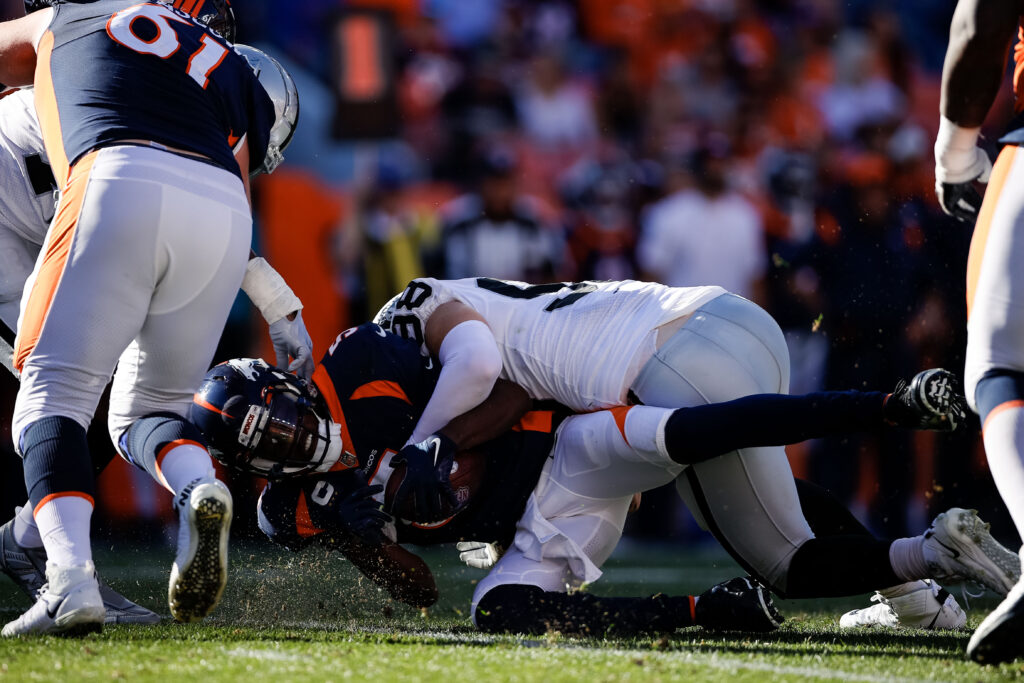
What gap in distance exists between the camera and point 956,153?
2479mm

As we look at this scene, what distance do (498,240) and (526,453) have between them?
2.75m

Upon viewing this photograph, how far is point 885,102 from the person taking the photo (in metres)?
6.73

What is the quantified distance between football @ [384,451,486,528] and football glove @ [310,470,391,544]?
3 centimetres

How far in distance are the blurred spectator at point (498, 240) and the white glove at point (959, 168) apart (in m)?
3.15

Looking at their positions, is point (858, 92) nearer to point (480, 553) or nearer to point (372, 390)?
point (480, 553)

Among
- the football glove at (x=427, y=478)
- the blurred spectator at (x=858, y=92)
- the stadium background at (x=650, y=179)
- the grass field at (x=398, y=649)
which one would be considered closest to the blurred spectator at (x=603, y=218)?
the stadium background at (x=650, y=179)

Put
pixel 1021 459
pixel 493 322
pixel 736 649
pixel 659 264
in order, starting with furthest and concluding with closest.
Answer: pixel 659 264
pixel 493 322
pixel 736 649
pixel 1021 459

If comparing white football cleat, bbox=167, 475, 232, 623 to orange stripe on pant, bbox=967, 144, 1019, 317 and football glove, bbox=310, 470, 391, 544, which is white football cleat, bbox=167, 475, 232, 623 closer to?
football glove, bbox=310, 470, 391, 544

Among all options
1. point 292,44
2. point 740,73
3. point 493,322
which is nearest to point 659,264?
point 740,73

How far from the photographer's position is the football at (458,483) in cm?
281

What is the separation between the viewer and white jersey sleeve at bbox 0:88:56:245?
Answer: 3025 millimetres

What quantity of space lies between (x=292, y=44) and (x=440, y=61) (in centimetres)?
83

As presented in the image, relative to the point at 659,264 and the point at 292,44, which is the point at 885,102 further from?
the point at 292,44

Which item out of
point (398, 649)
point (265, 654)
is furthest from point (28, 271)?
point (398, 649)
